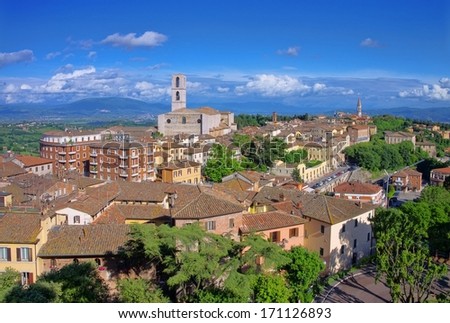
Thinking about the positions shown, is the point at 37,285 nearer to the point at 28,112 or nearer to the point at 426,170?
the point at 28,112

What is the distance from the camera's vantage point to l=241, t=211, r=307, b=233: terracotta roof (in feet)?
24.5

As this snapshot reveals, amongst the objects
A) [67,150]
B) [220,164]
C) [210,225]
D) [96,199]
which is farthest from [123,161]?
[210,225]

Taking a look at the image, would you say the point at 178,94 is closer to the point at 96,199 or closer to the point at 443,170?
the point at 443,170

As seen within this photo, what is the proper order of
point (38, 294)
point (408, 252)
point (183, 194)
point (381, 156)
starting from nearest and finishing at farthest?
point (38, 294) → point (408, 252) → point (183, 194) → point (381, 156)

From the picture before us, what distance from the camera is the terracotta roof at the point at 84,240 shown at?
686 centimetres

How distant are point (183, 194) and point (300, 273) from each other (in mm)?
3524

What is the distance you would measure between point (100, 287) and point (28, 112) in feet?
12.5

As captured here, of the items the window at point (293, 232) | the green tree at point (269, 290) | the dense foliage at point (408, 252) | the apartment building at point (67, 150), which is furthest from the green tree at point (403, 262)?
the apartment building at point (67, 150)

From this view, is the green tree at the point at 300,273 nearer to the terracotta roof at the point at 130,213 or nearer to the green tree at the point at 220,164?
the terracotta roof at the point at 130,213

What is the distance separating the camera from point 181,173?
1667 cm

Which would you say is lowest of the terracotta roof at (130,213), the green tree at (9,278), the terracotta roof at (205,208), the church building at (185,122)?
the green tree at (9,278)

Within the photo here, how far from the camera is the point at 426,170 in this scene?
83.1 ft

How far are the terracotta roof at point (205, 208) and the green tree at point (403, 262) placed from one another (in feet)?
7.64
